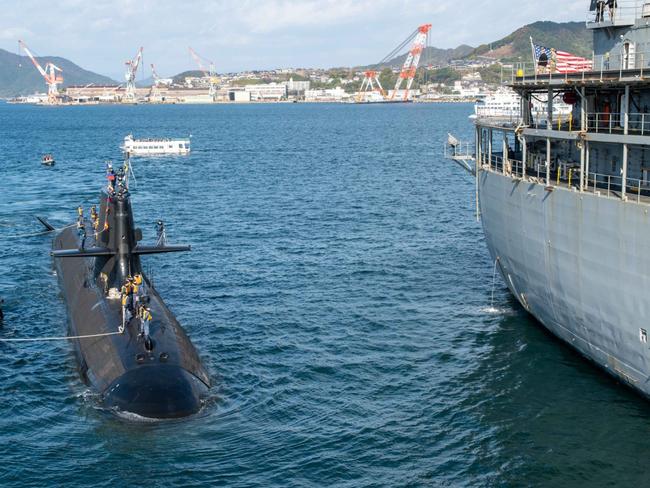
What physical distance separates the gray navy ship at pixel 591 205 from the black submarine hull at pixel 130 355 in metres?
15.0

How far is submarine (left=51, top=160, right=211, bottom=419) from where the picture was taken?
99.6ft

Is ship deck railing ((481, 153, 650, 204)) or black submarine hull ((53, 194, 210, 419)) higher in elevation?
ship deck railing ((481, 153, 650, 204))

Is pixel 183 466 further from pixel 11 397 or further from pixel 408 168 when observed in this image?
pixel 408 168

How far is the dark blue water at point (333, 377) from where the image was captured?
90.5 ft

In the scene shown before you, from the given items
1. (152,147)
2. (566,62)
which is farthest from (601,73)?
(152,147)

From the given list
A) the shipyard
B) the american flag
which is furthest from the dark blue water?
the american flag

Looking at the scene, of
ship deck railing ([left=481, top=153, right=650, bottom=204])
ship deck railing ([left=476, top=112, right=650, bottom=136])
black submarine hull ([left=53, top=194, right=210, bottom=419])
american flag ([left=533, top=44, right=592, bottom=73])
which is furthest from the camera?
american flag ([left=533, top=44, right=592, bottom=73])

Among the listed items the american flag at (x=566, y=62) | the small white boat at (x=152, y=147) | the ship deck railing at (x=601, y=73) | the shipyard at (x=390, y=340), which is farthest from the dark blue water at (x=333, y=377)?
the small white boat at (x=152, y=147)

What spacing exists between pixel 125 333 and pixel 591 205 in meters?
19.1

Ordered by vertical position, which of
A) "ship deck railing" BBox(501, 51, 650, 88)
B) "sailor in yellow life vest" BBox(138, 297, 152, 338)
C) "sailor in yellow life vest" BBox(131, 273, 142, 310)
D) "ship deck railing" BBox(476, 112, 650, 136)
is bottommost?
"sailor in yellow life vest" BBox(138, 297, 152, 338)

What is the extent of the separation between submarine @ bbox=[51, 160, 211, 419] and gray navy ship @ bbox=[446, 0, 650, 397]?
14956 mm

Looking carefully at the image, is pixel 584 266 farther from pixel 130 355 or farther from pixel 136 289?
pixel 136 289

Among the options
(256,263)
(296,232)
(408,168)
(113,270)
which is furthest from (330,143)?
(113,270)

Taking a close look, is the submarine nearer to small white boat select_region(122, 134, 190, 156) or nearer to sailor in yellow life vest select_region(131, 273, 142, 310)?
sailor in yellow life vest select_region(131, 273, 142, 310)
